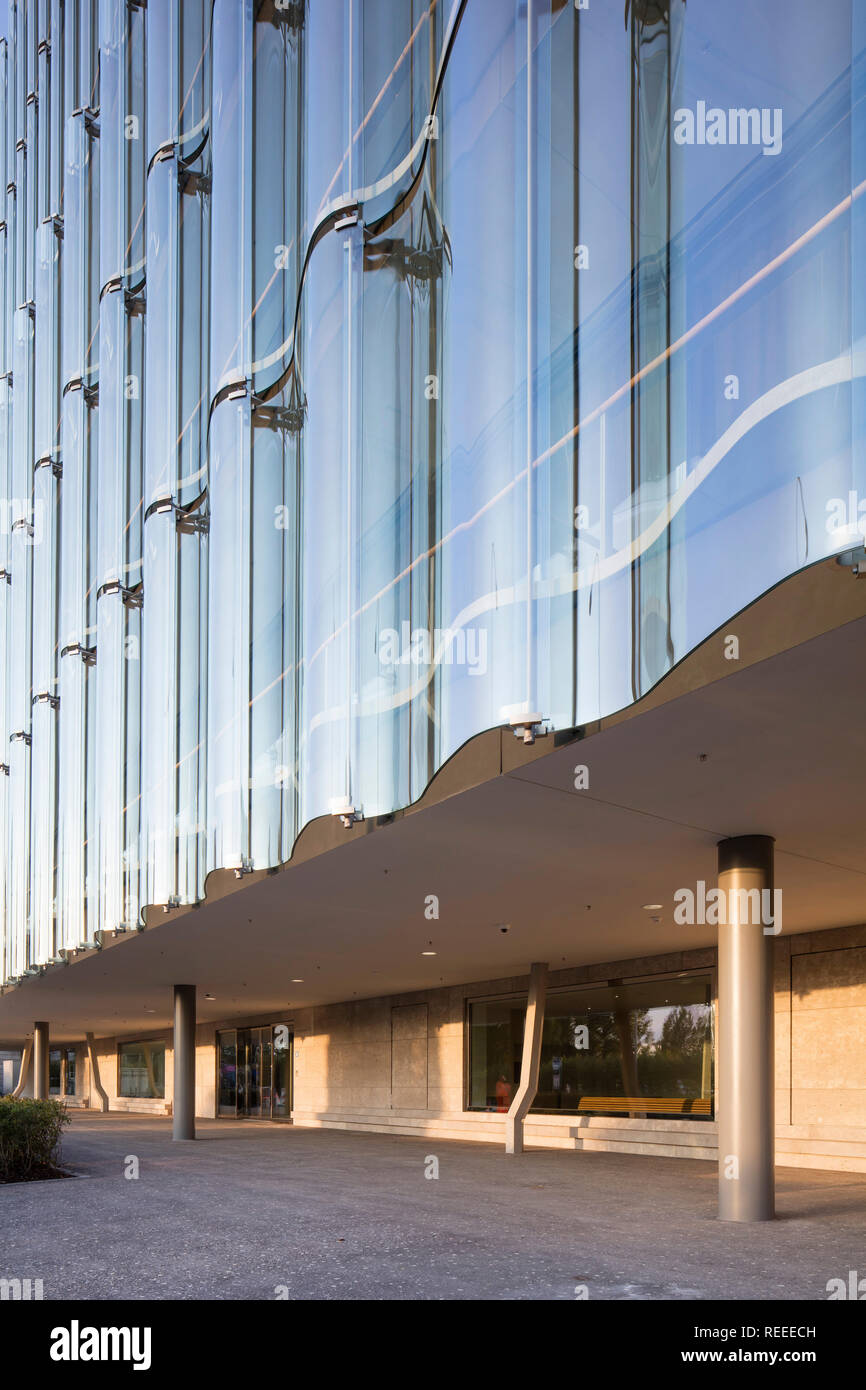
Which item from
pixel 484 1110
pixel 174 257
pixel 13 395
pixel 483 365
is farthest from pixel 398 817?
pixel 13 395

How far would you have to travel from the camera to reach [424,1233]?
39.8ft

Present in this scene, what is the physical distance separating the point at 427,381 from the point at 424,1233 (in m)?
8.79

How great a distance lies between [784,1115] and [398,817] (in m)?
12.4

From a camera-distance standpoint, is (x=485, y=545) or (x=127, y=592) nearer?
(x=485, y=545)

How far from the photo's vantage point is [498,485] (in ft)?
38.1

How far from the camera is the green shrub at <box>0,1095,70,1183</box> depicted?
748 inches

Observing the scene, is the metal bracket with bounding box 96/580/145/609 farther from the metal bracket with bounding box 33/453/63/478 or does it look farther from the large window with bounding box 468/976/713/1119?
the large window with bounding box 468/976/713/1119

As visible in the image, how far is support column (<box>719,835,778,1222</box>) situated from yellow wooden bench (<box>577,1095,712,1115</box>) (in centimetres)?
1117

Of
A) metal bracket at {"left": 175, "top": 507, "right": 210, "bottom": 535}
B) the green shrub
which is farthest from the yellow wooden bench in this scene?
metal bracket at {"left": 175, "top": 507, "right": 210, "bottom": 535}

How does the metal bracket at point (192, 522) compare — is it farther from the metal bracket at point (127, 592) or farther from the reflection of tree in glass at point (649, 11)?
the reflection of tree in glass at point (649, 11)

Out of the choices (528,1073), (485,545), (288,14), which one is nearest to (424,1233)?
(485,545)

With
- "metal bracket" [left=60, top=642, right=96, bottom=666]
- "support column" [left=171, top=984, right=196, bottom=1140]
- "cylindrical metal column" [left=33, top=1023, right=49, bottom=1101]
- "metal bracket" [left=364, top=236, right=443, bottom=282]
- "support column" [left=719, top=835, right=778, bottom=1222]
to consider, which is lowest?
"cylindrical metal column" [left=33, top=1023, right=49, bottom=1101]

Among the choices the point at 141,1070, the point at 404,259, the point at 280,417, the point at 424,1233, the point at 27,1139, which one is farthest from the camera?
the point at 141,1070

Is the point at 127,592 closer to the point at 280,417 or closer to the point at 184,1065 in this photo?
the point at 280,417
